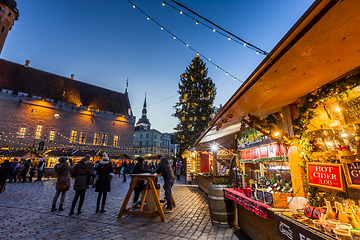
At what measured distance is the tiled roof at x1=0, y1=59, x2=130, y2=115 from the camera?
23141 millimetres

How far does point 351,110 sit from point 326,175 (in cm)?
110

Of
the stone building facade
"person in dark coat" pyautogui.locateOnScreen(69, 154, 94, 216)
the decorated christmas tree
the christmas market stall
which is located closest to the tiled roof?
the stone building facade

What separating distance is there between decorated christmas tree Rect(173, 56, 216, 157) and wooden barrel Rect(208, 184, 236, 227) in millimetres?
16316

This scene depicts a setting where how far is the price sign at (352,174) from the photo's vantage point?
92.8 inches

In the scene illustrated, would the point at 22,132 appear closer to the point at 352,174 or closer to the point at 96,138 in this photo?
the point at 96,138

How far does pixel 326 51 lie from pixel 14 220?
8.02 m

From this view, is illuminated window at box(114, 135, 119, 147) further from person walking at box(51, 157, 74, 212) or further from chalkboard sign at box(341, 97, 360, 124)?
chalkboard sign at box(341, 97, 360, 124)

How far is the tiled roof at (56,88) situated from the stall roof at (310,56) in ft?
94.9

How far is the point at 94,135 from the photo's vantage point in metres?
26.1

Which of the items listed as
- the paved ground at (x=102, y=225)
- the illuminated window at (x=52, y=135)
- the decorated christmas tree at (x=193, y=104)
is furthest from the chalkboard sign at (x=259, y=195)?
the illuminated window at (x=52, y=135)

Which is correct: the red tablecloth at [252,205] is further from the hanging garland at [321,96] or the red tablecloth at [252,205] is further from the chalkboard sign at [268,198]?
the hanging garland at [321,96]

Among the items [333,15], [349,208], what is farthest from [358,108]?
[333,15]

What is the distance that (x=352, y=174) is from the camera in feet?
7.97

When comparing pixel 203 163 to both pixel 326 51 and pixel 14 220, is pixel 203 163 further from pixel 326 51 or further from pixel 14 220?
pixel 326 51
